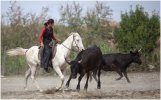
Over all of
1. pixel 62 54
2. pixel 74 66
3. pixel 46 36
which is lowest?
pixel 74 66

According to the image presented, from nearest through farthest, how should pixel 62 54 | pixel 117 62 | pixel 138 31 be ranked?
pixel 62 54 < pixel 117 62 < pixel 138 31

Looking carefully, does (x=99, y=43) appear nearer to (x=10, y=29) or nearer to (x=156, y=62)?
(x=156, y=62)

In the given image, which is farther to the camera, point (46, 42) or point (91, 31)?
point (91, 31)

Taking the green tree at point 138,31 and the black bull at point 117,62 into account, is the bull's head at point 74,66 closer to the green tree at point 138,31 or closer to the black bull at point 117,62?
the black bull at point 117,62

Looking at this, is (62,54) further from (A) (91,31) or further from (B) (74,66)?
(A) (91,31)

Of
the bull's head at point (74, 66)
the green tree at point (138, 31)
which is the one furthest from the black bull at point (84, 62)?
the green tree at point (138, 31)

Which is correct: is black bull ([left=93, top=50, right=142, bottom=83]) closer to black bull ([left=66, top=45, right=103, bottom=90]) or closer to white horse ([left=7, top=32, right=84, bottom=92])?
black bull ([left=66, top=45, right=103, bottom=90])

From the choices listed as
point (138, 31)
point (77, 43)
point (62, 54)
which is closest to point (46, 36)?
point (62, 54)

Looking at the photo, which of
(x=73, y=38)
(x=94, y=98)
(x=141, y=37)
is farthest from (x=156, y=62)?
(x=94, y=98)

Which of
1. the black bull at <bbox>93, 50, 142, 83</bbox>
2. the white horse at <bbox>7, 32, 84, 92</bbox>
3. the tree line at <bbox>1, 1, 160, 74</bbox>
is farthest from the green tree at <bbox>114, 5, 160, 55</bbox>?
the white horse at <bbox>7, 32, 84, 92</bbox>

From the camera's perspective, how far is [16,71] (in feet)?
84.1

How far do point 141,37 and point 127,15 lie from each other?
1660mm

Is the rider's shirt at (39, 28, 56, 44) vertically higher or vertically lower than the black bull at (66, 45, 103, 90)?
higher

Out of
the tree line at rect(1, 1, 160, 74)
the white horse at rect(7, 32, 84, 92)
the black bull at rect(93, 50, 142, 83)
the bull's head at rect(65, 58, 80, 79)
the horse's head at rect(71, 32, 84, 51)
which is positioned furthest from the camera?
the tree line at rect(1, 1, 160, 74)
